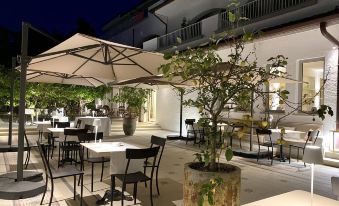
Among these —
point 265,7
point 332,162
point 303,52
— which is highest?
point 265,7

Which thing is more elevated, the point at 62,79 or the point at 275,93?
the point at 62,79

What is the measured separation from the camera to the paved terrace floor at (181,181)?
4641 mm

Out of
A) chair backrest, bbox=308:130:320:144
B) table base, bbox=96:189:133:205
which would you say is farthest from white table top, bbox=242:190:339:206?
chair backrest, bbox=308:130:320:144

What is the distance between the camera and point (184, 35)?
15375mm

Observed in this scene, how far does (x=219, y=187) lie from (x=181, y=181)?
137 inches

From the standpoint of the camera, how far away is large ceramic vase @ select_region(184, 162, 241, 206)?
8.00 feet

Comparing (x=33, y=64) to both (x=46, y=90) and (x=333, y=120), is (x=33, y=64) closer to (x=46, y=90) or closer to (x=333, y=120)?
(x=333, y=120)

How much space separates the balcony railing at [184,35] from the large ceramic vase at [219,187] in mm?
11065

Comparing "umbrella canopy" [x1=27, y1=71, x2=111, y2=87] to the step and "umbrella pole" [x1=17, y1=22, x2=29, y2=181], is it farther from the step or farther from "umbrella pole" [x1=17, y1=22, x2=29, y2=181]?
the step

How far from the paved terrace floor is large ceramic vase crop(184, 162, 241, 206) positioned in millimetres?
2074

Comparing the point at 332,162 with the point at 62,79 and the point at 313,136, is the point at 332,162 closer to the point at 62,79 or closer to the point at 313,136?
the point at 313,136

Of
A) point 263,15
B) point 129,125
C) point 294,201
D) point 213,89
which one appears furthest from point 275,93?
point 129,125

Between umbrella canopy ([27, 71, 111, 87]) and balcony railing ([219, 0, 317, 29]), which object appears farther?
balcony railing ([219, 0, 317, 29])

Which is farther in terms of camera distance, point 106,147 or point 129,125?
point 129,125
